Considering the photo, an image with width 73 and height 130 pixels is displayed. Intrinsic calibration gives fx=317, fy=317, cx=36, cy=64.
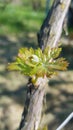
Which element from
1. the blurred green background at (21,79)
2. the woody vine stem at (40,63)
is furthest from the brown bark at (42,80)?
the blurred green background at (21,79)

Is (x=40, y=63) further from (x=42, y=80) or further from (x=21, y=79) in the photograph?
(x=21, y=79)

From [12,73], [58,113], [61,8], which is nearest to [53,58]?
[61,8]

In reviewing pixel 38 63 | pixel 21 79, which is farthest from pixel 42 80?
pixel 21 79

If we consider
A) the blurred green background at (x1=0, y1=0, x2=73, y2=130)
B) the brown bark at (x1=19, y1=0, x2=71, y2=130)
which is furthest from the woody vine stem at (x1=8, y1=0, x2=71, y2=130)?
the blurred green background at (x1=0, y1=0, x2=73, y2=130)

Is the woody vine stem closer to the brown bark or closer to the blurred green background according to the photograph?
the brown bark

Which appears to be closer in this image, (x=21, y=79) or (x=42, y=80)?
(x=42, y=80)

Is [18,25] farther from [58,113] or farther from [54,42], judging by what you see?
[54,42]
